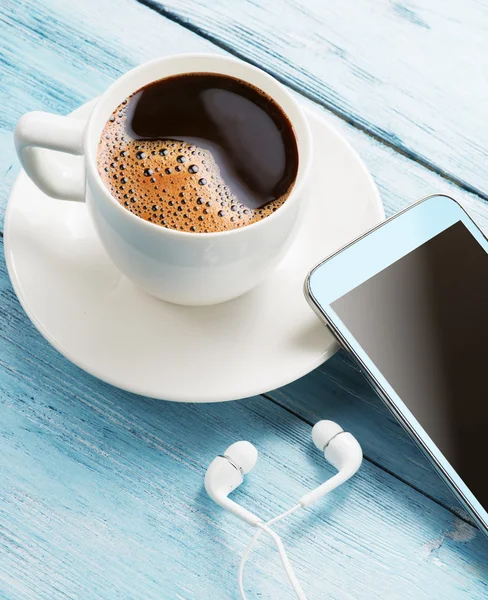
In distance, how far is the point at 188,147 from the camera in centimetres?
66

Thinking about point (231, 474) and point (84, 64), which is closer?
point (231, 474)

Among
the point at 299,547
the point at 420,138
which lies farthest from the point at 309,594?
the point at 420,138

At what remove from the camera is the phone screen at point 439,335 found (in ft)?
2.26

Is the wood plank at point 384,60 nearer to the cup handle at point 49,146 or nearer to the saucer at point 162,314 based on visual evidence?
the saucer at point 162,314

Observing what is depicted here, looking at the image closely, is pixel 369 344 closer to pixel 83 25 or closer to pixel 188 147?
pixel 188 147

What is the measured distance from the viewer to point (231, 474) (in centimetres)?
68

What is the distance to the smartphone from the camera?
2.25ft

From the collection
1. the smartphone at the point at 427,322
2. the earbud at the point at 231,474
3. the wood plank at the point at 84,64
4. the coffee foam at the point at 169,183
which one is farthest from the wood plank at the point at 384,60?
the earbud at the point at 231,474

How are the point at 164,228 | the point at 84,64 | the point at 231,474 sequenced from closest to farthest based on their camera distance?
the point at 164,228 → the point at 231,474 → the point at 84,64

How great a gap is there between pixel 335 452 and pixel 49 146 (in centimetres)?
37

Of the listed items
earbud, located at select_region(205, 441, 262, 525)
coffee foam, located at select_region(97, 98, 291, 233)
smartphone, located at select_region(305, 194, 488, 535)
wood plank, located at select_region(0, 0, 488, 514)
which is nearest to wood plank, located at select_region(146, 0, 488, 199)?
wood plank, located at select_region(0, 0, 488, 514)

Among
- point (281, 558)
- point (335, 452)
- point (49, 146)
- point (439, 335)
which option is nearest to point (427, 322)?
point (439, 335)

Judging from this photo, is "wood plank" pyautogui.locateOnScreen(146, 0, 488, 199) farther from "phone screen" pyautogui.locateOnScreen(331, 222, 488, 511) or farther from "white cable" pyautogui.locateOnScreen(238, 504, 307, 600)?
"white cable" pyautogui.locateOnScreen(238, 504, 307, 600)

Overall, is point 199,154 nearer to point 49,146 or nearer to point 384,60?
point 49,146
